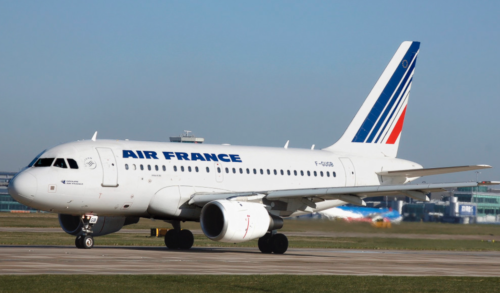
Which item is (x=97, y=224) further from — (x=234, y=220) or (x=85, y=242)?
(x=234, y=220)

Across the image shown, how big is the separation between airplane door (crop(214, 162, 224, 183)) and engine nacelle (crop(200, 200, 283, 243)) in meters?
2.94

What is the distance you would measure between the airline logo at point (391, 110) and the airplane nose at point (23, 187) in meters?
17.3

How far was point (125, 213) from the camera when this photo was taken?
30781 millimetres

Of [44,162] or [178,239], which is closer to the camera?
[44,162]

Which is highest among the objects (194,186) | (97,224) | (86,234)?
(194,186)

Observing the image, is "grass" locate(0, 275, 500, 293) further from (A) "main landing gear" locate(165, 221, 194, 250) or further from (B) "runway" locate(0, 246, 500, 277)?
(A) "main landing gear" locate(165, 221, 194, 250)

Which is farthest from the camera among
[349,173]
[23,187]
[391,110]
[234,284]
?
[391,110]

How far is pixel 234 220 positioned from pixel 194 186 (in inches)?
154

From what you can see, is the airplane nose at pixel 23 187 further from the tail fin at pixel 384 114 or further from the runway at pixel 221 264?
the tail fin at pixel 384 114

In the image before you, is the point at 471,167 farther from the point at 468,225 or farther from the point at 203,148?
the point at 468,225

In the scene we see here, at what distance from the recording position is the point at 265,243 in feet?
105

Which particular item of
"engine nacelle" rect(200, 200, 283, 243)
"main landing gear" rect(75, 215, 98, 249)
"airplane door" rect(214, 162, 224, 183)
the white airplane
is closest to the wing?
the white airplane

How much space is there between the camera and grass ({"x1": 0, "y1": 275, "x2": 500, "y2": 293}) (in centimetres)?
1673

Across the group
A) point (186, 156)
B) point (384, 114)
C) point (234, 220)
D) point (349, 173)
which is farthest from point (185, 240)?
point (384, 114)
